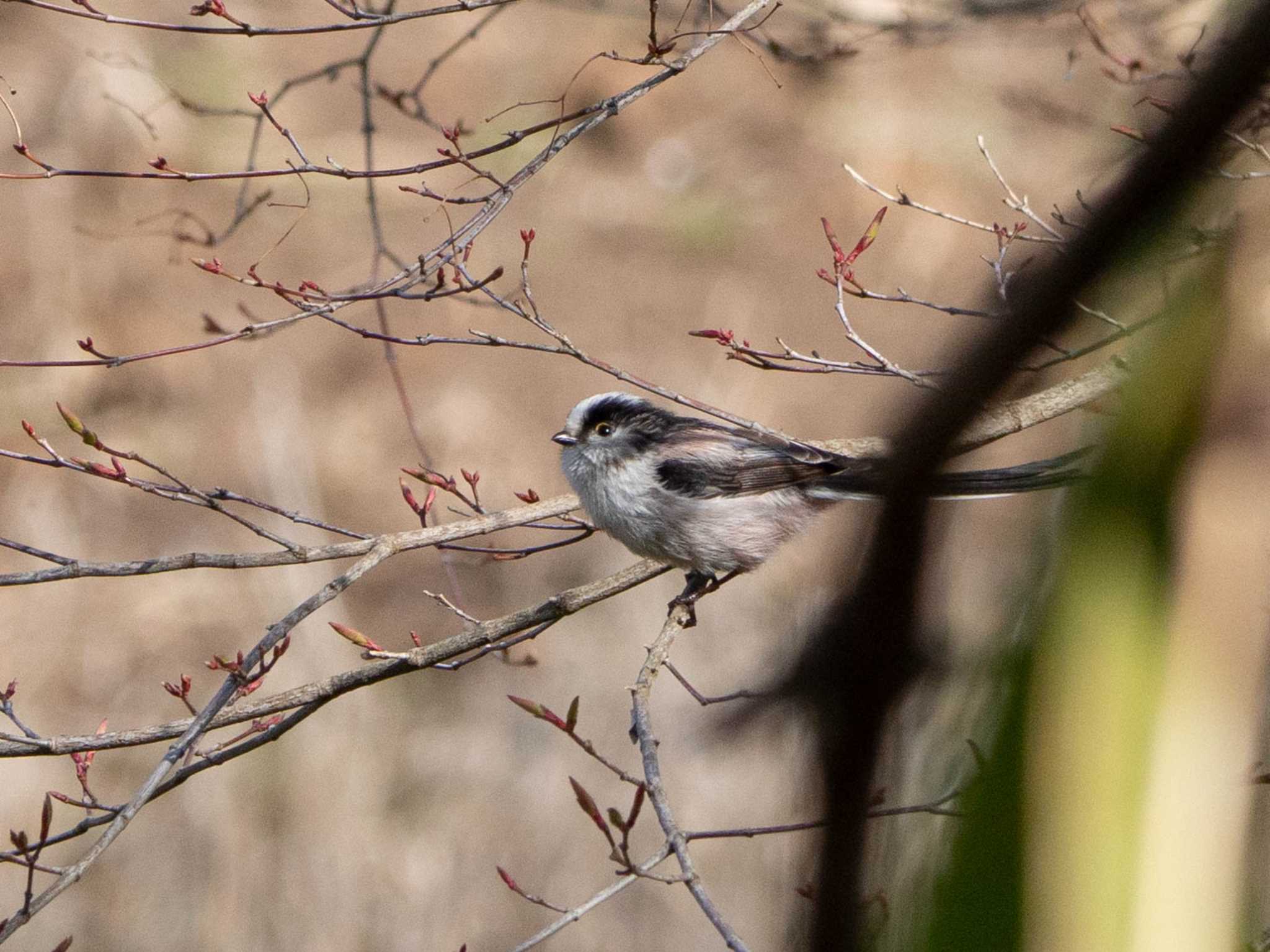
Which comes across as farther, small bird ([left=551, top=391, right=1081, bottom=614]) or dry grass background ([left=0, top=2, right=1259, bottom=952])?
dry grass background ([left=0, top=2, right=1259, bottom=952])

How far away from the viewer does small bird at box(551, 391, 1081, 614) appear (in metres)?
4.29

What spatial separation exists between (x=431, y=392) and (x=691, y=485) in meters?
4.61

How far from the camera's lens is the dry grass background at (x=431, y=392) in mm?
6320

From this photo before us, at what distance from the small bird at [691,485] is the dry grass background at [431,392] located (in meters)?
0.61

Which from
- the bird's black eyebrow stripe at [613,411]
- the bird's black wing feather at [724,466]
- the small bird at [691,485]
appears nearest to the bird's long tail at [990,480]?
the small bird at [691,485]

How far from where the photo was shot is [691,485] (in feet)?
14.7

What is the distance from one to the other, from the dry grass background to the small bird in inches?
24.0

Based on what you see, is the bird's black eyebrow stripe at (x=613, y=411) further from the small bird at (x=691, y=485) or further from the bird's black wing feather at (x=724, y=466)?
the bird's black wing feather at (x=724, y=466)

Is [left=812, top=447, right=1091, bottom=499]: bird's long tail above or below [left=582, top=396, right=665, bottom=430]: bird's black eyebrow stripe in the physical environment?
below

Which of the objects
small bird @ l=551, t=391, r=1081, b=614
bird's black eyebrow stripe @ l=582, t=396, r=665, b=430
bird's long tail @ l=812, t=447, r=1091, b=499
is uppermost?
bird's black eyebrow stripe @ l=582, t=396, r=665, b=430

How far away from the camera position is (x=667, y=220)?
385 inches

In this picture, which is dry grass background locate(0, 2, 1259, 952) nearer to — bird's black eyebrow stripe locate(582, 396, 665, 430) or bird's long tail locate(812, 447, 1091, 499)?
bird's black eyebrow stripe locate(582, 396, 665, 430)

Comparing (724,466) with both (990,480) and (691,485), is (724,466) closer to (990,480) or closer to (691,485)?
(691,485)

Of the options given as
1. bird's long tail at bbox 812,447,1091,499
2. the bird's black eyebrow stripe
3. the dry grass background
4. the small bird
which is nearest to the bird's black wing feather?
the small bird
